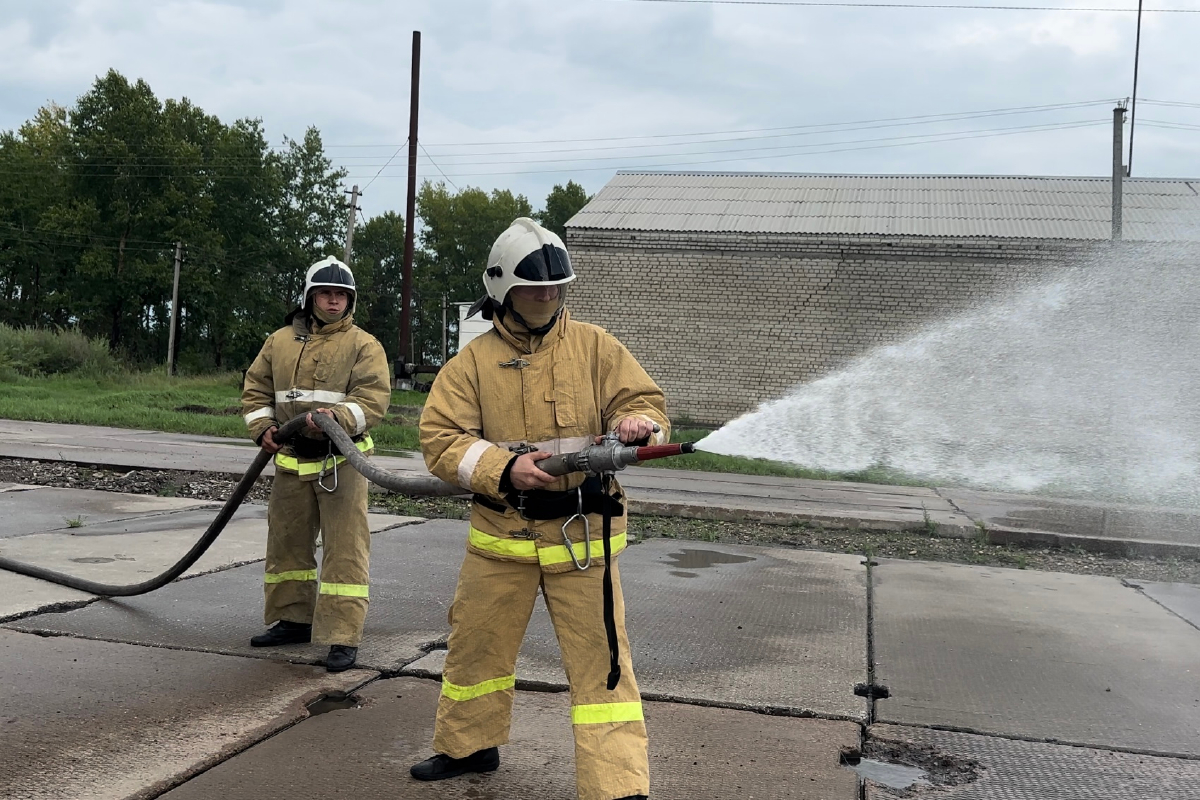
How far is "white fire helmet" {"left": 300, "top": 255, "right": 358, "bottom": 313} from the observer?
14.7ft

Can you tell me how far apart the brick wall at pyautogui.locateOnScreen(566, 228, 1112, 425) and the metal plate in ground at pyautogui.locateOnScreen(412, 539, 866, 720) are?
12888 millimetres

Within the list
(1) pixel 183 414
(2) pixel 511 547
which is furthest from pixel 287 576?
(1) pixel 183 414

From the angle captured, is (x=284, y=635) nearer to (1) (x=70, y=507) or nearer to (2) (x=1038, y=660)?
(2) (x=1038, y=660)

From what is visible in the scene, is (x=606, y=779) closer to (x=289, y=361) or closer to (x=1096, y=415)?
(x=289, y=361)

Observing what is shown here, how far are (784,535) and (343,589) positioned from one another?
5.03m

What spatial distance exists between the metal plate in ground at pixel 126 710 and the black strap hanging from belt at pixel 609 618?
4.44 ft

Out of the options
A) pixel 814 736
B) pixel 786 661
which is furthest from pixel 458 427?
pixel 786 661

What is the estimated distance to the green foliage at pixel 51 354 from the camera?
27.6 meters

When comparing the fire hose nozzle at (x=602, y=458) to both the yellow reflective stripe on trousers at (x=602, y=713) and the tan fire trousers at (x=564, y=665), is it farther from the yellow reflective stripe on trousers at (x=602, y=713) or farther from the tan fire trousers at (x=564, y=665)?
the yellow reflective stripe on trousers at (x=602, y=713)

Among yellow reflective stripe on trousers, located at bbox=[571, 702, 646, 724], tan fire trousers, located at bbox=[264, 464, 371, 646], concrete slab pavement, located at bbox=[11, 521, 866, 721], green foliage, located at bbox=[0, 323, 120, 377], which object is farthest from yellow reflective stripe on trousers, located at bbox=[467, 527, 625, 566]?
green foliage, located at bbox=[0, 323, 120, 377]

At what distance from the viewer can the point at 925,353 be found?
1969cm

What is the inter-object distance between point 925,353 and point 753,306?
3529mm

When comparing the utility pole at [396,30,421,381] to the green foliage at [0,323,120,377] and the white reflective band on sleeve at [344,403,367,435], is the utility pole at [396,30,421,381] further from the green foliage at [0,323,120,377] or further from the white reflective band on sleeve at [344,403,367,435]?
the white reflective band on sleeve at [344,403,367,435]

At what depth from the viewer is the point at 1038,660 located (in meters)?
4.76
